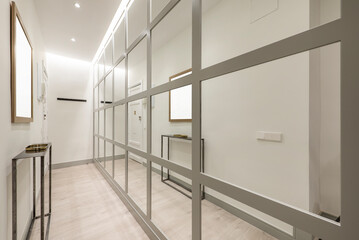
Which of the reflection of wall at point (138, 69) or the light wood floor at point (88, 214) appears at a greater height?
the reflection of wall at point (138, 69)

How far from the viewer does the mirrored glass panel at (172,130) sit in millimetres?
2653

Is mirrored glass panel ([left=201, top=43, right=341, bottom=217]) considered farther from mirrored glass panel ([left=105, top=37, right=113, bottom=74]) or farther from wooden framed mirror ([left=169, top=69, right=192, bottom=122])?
mirrored glass panel ([left=105, top=37, right=113, bottom=74])

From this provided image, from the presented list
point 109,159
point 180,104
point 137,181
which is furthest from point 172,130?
point 109,159

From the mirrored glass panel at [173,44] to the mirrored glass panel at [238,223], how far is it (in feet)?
6.50

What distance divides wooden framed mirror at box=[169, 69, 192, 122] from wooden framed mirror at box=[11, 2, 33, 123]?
182 cm

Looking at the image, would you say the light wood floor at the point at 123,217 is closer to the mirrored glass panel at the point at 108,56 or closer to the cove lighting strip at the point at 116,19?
the mirrored glass panel at the point at 108,56

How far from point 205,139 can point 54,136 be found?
4.16m

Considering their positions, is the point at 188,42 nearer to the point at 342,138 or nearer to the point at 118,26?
the point at 118,26

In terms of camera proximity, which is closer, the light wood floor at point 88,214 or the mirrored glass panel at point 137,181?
the light wood floor at point 88,214

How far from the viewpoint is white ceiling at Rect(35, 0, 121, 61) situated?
8.04ft

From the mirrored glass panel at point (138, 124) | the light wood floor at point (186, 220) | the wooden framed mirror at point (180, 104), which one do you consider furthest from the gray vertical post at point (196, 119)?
the mirrored glass panel at point (138, 124)

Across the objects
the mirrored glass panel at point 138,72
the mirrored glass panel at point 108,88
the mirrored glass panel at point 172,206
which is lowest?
the mirrored glass panel at point 172,206

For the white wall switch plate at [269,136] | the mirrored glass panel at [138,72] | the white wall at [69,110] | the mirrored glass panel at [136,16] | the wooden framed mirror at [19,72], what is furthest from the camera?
the white wall at [69,110]

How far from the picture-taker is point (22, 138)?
1.67 m
